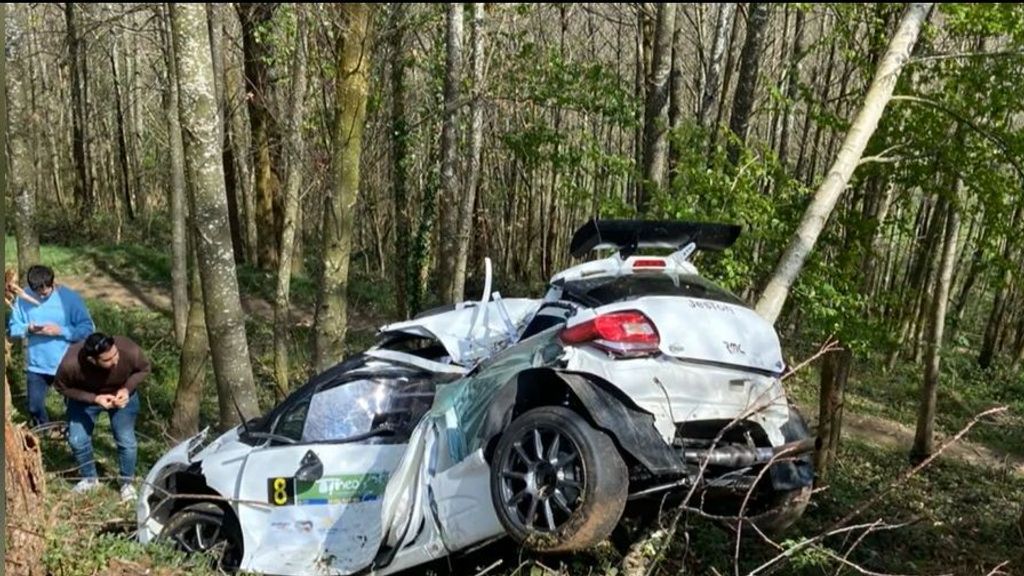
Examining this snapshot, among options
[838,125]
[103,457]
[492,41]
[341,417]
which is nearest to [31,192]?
[103,457]

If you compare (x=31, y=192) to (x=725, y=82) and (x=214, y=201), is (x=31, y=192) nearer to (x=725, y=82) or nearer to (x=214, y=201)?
(x=214, y=201)

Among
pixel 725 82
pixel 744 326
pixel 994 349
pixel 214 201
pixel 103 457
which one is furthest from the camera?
pixel 994 349

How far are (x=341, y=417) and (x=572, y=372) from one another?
2.11 metres

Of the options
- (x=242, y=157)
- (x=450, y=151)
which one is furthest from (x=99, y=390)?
(x=242, y=157)

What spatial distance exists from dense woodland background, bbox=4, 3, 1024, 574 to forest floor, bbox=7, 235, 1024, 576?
140mm

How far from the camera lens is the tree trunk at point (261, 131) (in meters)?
15.5

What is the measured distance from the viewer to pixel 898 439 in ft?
54.5

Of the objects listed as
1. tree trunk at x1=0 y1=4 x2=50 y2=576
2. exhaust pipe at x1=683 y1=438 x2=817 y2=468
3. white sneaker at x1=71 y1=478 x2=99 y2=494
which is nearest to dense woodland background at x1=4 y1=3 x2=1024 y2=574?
exhaust pipe at x1=683 y1=438 x2=817 y2=468

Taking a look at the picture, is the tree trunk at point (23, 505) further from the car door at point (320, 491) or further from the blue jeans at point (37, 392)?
the blue jeans at point (37, 392)

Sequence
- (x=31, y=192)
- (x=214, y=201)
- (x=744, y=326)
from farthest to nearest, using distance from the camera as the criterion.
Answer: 1. (x=31, y=192)
2. (x=214, y=201)
3. (x=744, y=326)

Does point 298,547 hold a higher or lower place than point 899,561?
higher

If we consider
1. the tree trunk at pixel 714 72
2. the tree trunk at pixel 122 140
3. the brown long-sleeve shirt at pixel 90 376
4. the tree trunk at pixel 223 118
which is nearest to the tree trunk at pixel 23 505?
the brown long-sleeve shirt at pixel 90 376

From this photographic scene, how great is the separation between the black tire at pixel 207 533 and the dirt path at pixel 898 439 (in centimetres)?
1266

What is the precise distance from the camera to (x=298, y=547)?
5.69m
